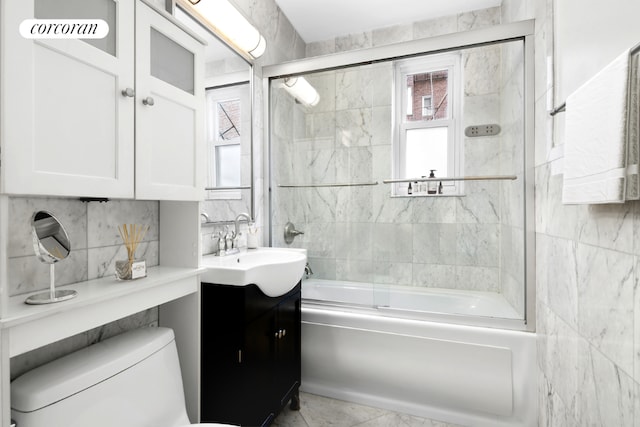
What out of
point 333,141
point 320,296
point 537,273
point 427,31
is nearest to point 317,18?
point 427,31

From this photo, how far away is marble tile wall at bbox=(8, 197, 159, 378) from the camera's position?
906 mm

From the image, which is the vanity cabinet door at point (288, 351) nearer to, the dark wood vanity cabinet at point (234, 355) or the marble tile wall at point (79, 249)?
the dark wood vanity cabinet at point (234, 355)

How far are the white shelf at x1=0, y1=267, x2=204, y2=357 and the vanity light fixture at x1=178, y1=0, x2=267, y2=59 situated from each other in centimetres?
132

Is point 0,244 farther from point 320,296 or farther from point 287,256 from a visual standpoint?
point 320,296

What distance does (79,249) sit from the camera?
1.07 m

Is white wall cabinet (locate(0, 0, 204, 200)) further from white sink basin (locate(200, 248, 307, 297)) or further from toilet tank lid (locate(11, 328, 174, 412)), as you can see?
toilet tank lid (locate(11, 328, 174, 412))

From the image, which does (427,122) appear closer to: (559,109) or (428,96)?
(428,96)

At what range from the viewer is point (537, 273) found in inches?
65.0

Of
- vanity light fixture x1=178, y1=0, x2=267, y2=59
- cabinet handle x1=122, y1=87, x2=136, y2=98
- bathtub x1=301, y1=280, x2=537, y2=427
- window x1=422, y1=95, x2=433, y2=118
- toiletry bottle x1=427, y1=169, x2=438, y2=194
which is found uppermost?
vanity light fixture x1=178, y1=0, x2=267, y2=59

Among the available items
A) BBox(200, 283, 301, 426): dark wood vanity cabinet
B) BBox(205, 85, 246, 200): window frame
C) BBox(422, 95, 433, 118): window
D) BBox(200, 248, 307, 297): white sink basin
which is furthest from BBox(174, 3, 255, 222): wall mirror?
BBox(422, 95, 433, 118): window

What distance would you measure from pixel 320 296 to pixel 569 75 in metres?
1.79

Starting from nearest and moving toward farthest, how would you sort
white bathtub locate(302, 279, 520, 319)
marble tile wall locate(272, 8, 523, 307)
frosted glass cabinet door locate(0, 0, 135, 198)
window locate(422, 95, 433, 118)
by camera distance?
frosted glass cabinet door locate(0, 0, 135, 198) < white bathtub locate(302, 279, 520, 319) < marble tile wall locate(272, 8, 523, 307) < window locate(422, 95, 433, 118)

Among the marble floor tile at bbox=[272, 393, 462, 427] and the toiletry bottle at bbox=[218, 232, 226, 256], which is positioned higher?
the toiletry bottle at bbox=[218, 232, 226, 256]

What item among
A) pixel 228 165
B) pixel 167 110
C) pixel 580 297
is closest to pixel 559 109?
pixel 580 297
